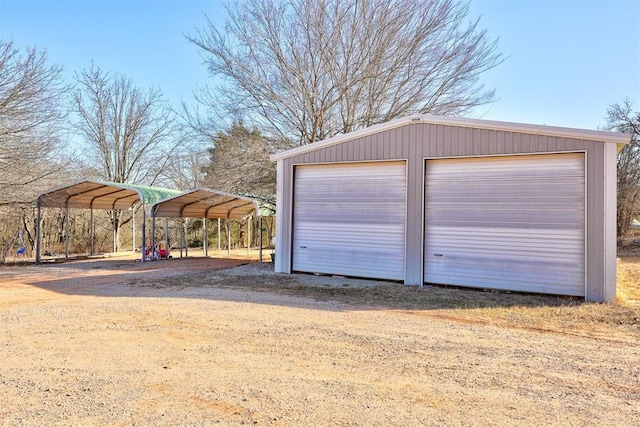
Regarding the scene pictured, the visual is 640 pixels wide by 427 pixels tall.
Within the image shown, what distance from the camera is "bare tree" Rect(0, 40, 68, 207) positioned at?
11.7 m

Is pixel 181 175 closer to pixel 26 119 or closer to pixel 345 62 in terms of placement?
pixel 26 119

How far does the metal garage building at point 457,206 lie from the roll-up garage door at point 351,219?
2 centimetres

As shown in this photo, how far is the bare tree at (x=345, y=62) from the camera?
Result: 514 inches

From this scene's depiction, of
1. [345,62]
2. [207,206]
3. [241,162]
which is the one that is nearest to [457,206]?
[345,62]

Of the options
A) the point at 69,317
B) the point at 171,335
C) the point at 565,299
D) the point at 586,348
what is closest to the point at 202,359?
the point at 171,335

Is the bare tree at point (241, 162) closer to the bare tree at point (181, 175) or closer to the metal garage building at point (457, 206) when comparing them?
the metal garage building at point (457, 206)

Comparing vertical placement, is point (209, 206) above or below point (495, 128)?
below

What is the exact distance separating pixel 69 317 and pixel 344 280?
17.4 feet

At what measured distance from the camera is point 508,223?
832 cm

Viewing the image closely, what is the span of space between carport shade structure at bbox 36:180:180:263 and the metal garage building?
607 centimetres

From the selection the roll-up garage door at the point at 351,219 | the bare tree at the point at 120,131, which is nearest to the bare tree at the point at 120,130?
the bare tree at the point at 120,131

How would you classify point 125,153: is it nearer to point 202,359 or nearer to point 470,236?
point 470,236

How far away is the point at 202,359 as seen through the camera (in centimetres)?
421

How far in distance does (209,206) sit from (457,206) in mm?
10493
